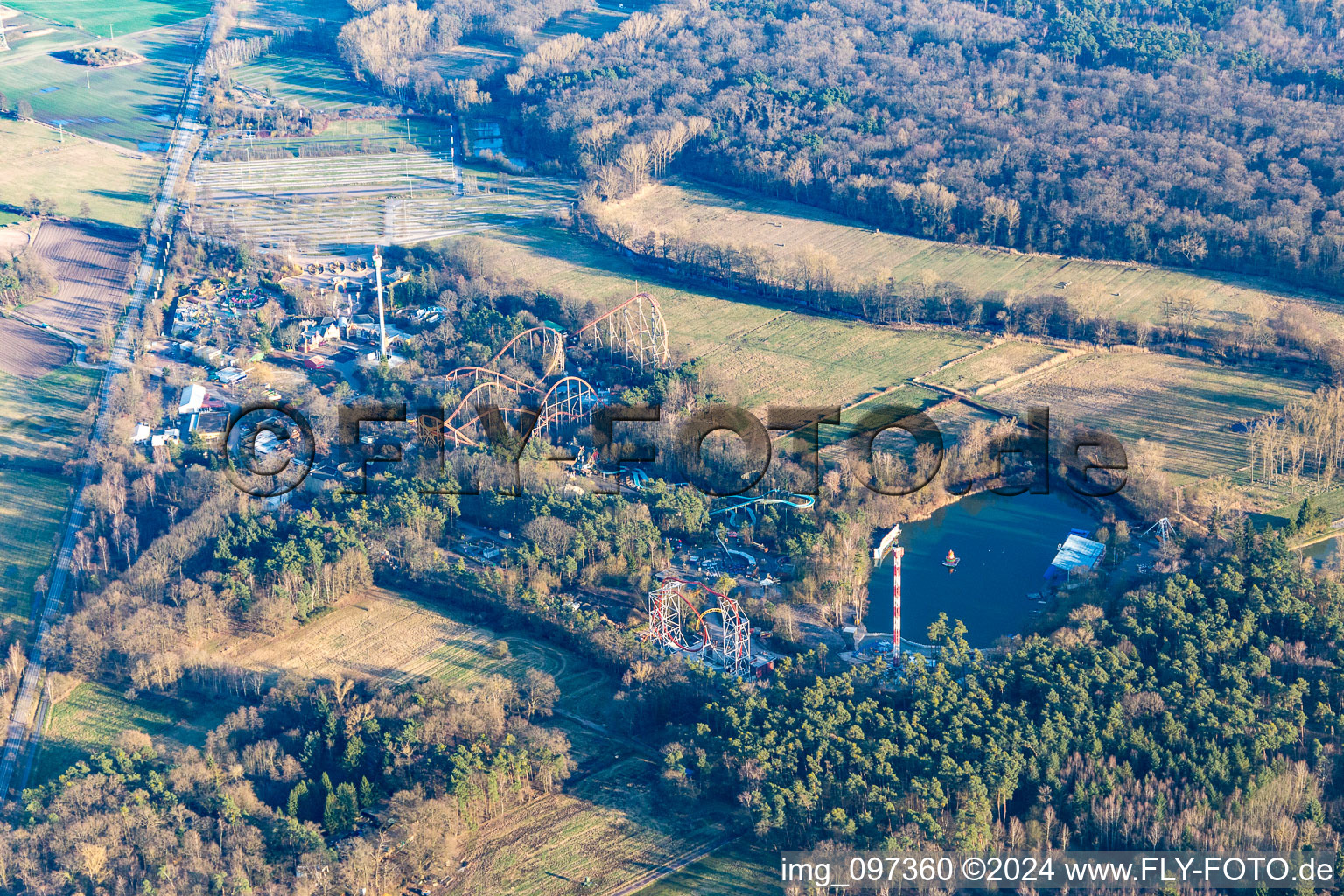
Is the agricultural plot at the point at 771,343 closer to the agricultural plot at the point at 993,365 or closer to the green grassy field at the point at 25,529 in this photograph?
the agricultural plot at the point at 993,365

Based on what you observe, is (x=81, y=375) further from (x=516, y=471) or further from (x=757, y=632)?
(x=757, y=632)

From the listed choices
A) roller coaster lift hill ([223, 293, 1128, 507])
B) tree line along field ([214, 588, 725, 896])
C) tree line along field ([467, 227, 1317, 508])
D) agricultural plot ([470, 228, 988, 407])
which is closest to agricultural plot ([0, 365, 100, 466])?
roller coaster lift hill ([223, 293, 1128, 507])

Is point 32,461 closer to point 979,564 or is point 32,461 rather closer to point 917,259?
point 979,564

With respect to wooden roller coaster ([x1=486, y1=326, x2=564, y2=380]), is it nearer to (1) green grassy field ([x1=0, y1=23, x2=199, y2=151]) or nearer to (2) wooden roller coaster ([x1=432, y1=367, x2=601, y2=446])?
(2) wooden roller coaster ([x1=432, y1=367, x2=601, y2=446])

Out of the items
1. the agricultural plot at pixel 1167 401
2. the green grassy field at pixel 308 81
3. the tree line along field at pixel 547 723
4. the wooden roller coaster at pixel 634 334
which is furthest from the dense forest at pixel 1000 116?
the tree line along field at pixel 547 723

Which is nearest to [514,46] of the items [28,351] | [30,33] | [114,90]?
[114,90]

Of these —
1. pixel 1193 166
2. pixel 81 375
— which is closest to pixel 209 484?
pixel 81 375
